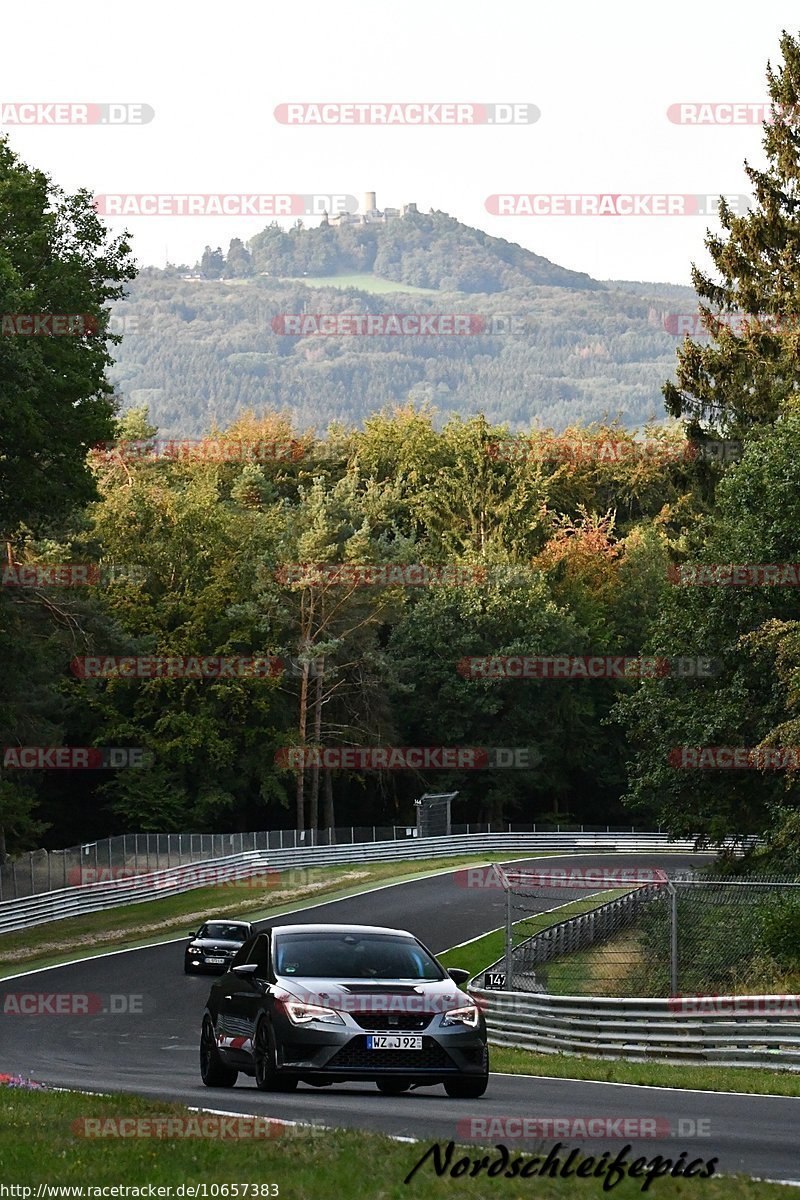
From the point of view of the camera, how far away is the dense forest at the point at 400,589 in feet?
137

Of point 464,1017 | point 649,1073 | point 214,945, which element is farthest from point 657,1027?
point 214,945

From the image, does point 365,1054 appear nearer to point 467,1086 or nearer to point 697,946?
point 467,1086

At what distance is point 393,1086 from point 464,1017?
4.29ft

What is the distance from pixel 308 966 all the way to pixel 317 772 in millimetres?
67273

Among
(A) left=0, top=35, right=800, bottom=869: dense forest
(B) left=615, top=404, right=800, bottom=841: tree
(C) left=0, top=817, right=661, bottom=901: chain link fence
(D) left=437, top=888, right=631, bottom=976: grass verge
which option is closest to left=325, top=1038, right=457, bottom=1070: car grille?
(A) left=0, top=35, right=800, bottom=869: dense forest

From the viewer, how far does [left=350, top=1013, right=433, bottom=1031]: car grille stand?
1444 centimetres

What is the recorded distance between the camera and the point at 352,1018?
14461 millimetres

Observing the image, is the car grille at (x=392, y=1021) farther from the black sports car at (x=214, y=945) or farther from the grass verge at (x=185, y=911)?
the grass verge at (x=185, y=911)

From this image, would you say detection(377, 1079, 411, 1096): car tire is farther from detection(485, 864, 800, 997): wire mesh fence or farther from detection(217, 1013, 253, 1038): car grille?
detection(485, 864, 800, 997): wire mesh fence

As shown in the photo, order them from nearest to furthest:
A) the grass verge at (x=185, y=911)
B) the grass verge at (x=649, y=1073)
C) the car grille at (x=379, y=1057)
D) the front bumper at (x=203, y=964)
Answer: the car grille at (x=379, y=1057) → the grass verge at (x=649, y=1073) → the front bumper at (x=203, y=964) → the grass verge at (x=185, y=911)

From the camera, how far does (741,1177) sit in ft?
29.8

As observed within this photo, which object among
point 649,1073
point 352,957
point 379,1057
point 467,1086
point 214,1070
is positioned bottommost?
point 649,1073

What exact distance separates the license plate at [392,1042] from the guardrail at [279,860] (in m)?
35.5

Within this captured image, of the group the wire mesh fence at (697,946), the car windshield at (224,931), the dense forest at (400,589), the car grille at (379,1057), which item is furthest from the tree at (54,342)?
the car grille at (379,1057)
